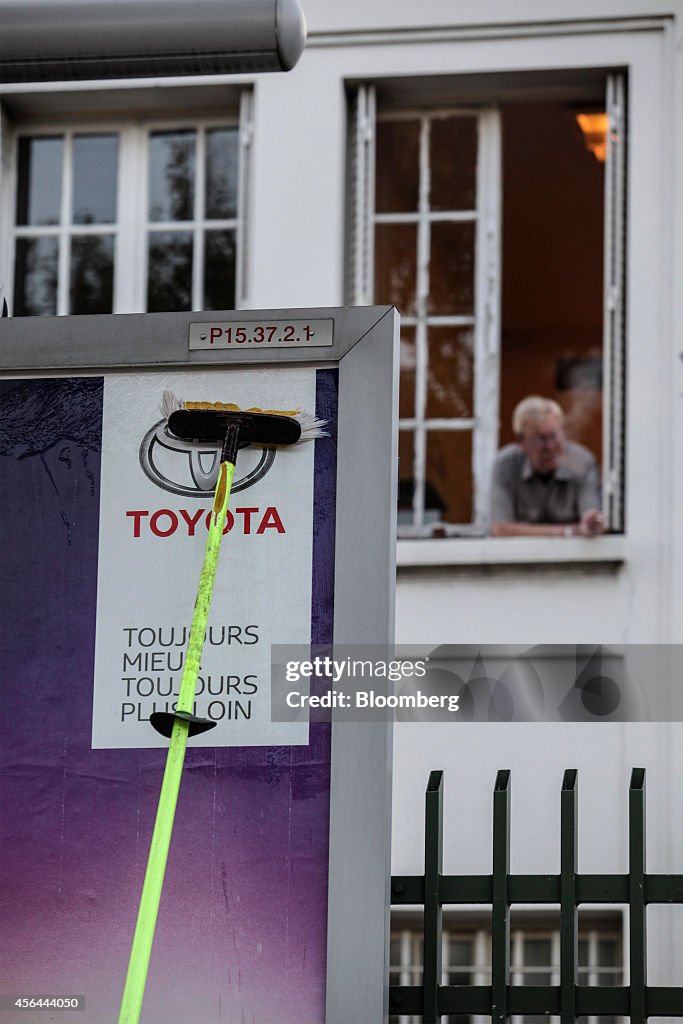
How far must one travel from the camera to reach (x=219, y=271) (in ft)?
36.5

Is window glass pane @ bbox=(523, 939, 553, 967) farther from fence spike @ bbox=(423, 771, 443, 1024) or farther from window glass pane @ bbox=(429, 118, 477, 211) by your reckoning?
fence spike @ bbox=(423, 771, 443, 1024)

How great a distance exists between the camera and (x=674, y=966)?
9.88 metres

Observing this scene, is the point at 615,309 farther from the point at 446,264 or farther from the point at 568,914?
the point at 568,914

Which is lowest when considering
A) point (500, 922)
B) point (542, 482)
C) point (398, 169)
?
point (500, 922)

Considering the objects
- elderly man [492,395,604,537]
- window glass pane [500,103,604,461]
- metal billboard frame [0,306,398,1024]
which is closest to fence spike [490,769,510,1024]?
metal billboard frame [0,306,398,1024]

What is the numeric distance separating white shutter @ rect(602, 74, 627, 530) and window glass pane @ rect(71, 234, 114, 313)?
286 cm

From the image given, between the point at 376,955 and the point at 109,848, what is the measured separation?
0.69 metres

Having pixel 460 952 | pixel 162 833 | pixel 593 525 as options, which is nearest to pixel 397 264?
pixel 593 525

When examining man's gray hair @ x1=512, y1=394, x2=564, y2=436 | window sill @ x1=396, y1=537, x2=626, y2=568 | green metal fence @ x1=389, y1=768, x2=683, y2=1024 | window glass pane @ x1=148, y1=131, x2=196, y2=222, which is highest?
window glass pane @ x1=148, y1=131, x2=196, y2=222

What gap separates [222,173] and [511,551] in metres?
2.79

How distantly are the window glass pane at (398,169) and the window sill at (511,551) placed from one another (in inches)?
77.8

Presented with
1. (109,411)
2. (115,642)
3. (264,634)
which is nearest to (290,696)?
(264,634)

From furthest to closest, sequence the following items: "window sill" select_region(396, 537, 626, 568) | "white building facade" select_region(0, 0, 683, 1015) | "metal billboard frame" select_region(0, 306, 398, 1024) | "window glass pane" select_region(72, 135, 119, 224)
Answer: "window glass pane" select_region(72, 135, 119, 224), "window sill" select_region(396, 537, 626, 568), "white building facade" select_region(0, 0, 683, 1015), "metal billboard frame" select_region(0, 306, 398, 1024)

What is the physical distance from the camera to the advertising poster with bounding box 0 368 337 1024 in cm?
451
